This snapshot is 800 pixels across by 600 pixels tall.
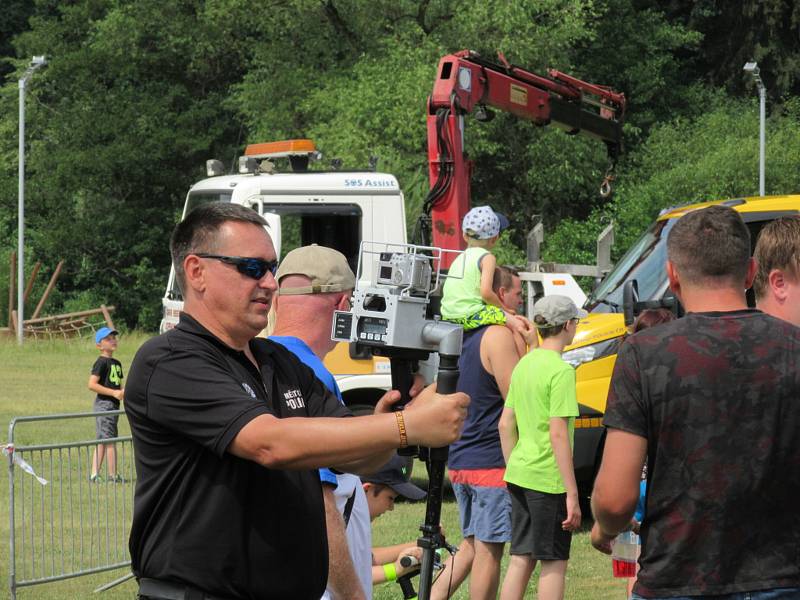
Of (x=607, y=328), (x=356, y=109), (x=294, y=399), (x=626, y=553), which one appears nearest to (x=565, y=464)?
(x=626, y=553)

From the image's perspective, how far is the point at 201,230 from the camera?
3270 mm

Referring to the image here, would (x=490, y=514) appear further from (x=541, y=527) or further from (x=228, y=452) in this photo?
(x=228, y=452)

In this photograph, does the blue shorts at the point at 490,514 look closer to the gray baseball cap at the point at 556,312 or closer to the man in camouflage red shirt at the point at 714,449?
the gray baseball cap at the point at 556,312

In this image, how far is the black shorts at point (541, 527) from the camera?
639 cm

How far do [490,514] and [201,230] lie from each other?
384 cm

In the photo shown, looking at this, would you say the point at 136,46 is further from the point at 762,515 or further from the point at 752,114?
the point at 762,515

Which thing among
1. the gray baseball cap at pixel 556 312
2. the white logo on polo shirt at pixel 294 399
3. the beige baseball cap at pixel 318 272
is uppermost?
the beige baseball cap at pixel 318 272

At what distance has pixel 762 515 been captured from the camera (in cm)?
344

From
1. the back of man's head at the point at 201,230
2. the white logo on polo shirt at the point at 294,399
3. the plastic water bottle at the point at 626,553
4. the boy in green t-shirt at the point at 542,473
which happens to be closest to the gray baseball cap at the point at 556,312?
the boy in green t-shirt at the point at 542,473

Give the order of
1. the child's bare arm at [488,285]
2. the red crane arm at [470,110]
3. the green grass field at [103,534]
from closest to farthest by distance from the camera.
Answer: the child's bare arm at [488,285], the green grass field at [103,534], the red crane arm at [470,110]

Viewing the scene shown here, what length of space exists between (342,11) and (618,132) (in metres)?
22.3

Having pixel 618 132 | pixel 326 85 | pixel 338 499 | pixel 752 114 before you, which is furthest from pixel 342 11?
pixel 338 499

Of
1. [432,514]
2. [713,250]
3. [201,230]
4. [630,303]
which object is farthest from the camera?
[630,303]

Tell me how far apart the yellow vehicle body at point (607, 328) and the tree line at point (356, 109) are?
56.3ft
